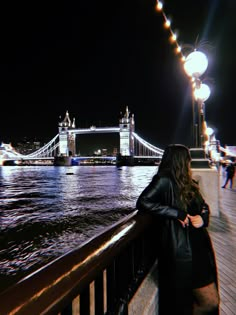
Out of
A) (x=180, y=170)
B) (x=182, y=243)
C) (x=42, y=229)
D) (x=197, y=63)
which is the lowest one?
(x=42, y=229)

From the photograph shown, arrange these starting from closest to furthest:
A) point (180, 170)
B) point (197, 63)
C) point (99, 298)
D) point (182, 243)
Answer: point (99, 298) → point (182, 243) → point (180, 170) → point (197, 63)

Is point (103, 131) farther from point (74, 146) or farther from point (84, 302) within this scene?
point (84, 302)

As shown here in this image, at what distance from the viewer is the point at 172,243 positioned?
1.57 m

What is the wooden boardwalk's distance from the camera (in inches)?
91.4

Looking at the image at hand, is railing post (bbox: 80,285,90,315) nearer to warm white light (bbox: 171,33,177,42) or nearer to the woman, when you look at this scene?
the woman

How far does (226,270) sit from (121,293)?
1.73 metres

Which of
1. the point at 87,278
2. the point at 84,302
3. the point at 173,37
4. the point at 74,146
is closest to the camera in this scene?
the point at 87,278

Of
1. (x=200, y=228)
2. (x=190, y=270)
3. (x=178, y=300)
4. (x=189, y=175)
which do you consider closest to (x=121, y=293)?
(x=178, y=300)

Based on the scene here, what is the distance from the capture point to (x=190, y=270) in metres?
1.56

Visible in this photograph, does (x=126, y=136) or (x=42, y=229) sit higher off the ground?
(x=126, y=136)

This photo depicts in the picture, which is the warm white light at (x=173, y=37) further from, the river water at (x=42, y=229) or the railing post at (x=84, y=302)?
the railing post at (x=84, y=302)

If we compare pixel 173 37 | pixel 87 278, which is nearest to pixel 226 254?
pixel 87 278

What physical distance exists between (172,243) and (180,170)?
1.57 ft

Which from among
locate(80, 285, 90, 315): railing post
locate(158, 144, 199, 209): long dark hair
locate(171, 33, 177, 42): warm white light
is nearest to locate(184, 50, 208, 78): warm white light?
locate(171, 33, 177, 42): warm white light
